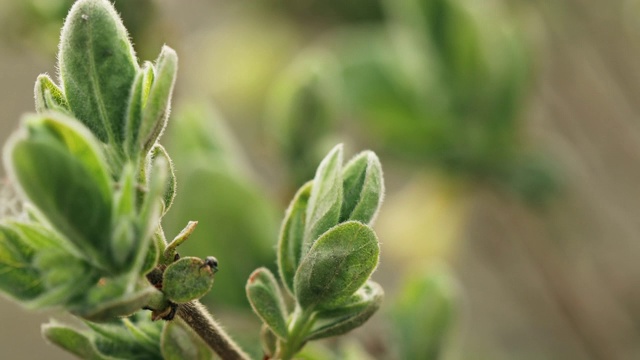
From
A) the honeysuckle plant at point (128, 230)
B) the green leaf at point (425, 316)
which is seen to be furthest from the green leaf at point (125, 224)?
the green leaf at point (425, 316)

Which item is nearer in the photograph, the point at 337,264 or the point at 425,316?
the point at 337,264

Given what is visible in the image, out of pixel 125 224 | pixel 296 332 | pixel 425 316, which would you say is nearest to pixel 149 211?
pixel 125 224

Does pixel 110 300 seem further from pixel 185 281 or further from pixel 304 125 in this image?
pixel 304 125

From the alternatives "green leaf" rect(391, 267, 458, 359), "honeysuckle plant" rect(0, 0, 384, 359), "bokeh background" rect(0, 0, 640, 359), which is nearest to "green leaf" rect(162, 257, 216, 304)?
"honeysuckle plant" rect(0, 0, 384, 359)

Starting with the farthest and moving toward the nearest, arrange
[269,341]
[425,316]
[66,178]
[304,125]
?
[304,125], [425,316], [269,341], [66,178]

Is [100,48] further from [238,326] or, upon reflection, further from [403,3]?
[403,3]

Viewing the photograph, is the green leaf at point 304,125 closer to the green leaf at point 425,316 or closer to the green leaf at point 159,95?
the green leaf at point 425,316

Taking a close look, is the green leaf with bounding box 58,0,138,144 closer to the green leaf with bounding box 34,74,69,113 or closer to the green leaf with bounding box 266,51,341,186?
the green leaf with bounding box 34,74,69,113
